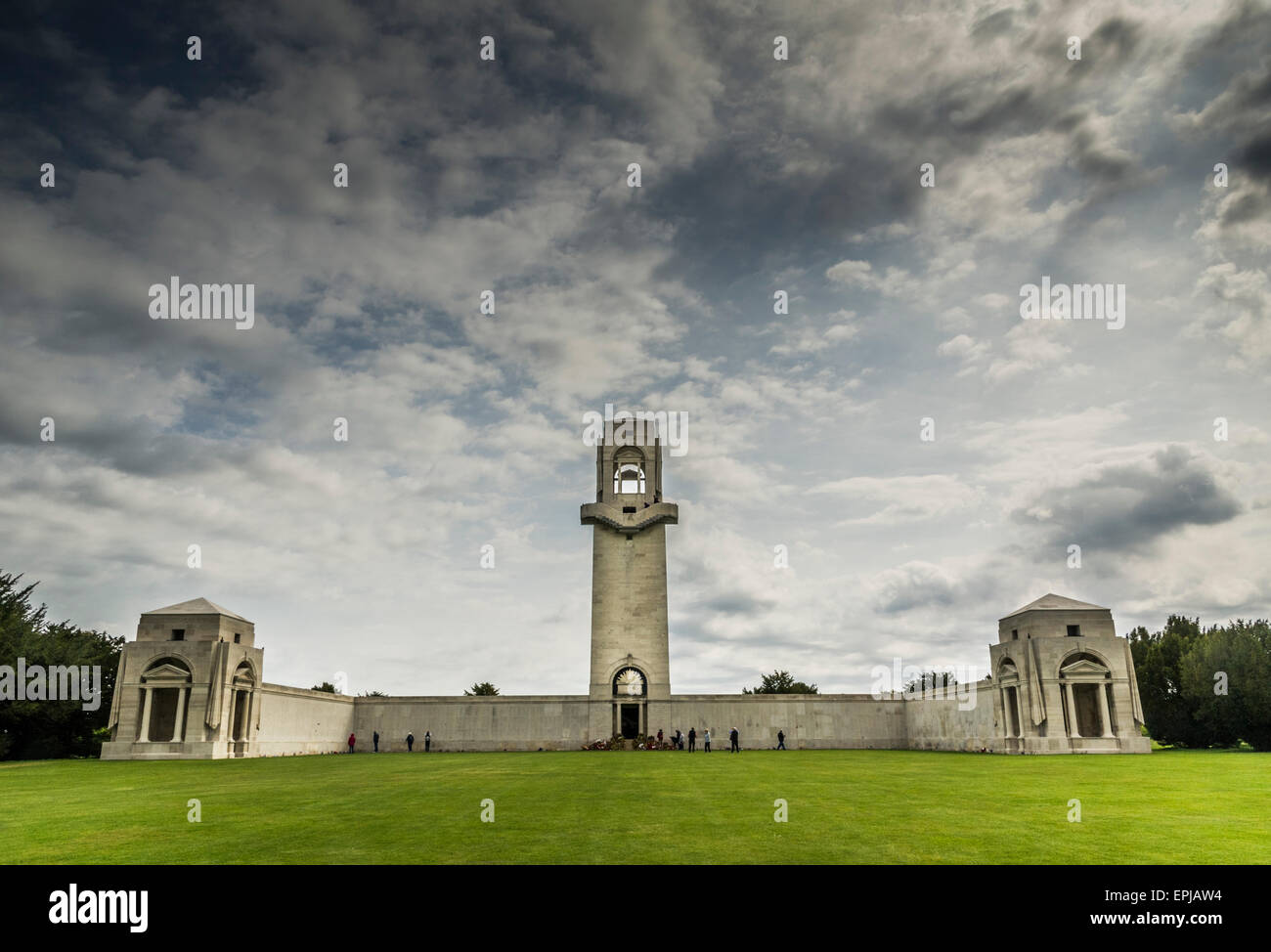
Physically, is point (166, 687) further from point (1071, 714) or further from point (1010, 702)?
point (1071, 714)

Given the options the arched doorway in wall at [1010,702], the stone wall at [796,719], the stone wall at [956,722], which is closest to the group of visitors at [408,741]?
the stone wall at [796,719]

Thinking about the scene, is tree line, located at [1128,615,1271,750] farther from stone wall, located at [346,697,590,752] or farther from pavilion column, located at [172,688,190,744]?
pavilion column, located at [172,688,190,744]

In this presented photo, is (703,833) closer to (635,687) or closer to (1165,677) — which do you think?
(635,687)

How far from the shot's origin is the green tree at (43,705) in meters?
43.2

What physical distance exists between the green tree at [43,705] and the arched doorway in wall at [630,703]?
29549 mm

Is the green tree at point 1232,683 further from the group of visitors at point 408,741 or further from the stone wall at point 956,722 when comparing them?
the group of visitors at point 408,741

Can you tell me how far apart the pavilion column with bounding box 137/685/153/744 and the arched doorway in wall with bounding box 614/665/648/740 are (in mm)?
27357

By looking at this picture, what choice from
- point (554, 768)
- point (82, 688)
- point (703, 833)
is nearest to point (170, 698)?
point (82, 688)

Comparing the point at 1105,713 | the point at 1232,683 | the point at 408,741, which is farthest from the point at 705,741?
the point at 1232,683

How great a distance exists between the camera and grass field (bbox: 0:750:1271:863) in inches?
428

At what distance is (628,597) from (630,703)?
24.6ft

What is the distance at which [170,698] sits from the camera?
149 ft
